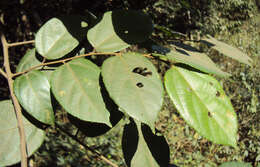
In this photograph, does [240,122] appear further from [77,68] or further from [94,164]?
[77,68]

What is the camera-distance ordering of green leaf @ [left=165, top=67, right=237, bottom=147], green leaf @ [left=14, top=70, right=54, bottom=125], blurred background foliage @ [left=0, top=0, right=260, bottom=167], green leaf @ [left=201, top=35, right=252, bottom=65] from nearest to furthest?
1. green leaf @ [left=165, top=67, right=237, bottom=147]
2. green leaf @ [left=14, top=70, right=54, bottom=125]
3. green leaf @ [left=201, top=35, right=252, bottom=65]
4. blurred background foliage @ [left=0, top=0, right=260, bottom=167]

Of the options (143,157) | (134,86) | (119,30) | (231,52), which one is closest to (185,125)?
(231,52)

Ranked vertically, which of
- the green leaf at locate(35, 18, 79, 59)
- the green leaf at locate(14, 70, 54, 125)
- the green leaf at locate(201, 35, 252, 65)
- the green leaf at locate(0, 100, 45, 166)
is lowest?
the green leaf at locate(0, 100, 45, 166)

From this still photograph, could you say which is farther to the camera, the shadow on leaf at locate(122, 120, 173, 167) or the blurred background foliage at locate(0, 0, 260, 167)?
the blurred background foliage at locate(0, 0, 260, 167)

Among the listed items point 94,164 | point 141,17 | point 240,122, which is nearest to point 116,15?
point 141,17

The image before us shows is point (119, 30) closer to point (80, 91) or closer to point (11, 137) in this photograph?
point (80, 91)

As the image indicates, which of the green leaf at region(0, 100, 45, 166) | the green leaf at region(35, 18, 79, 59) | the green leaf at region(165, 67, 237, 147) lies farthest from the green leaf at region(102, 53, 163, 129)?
the green leaf at region(0, 100, 45, 166)

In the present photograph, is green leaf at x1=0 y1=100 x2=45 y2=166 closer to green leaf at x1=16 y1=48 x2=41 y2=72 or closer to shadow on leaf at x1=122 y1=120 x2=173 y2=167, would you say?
green leaf at x1=16 y1=48 x2=41 y2=72
